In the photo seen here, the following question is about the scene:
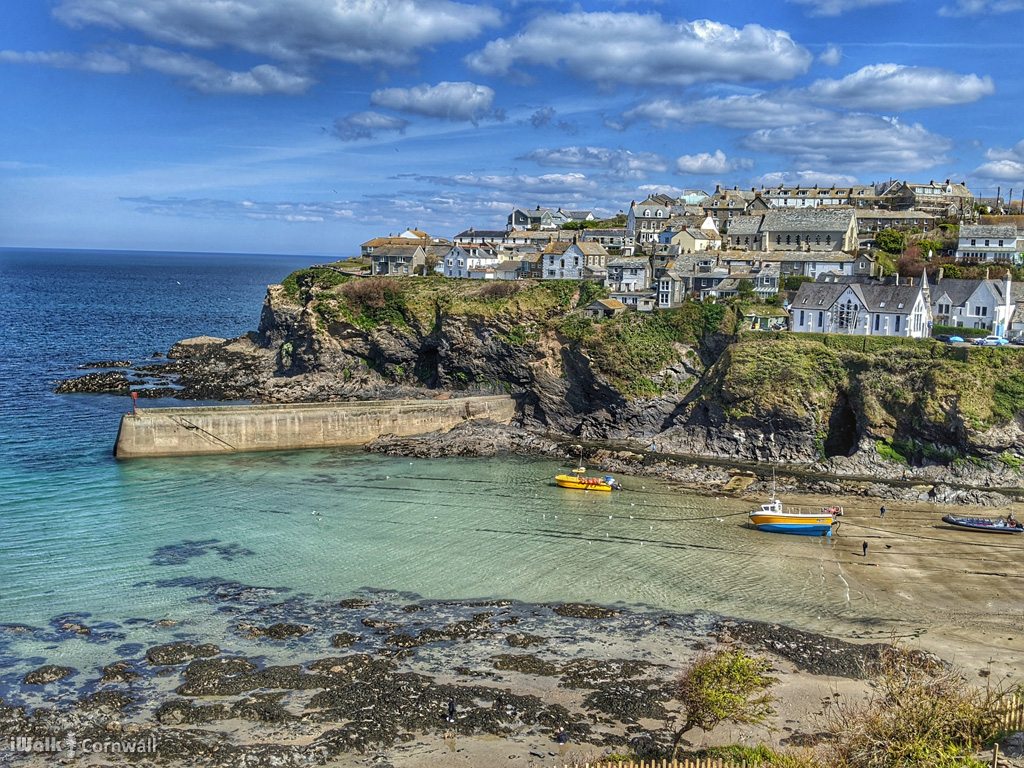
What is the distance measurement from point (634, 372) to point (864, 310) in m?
17.7

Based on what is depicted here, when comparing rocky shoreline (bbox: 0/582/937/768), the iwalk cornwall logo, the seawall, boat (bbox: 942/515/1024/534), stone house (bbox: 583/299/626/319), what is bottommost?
the iwalk cornwall logo

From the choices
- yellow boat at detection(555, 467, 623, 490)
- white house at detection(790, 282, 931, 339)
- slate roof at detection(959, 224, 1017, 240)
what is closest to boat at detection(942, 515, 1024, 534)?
yellow boat at detection(555, 467, 623, 490)

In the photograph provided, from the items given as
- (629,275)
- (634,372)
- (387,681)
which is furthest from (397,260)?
(387,681)

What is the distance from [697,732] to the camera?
22.7 metres

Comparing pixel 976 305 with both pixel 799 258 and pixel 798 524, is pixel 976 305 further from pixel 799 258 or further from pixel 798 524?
pixel 798 524

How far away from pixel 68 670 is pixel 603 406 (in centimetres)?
4127

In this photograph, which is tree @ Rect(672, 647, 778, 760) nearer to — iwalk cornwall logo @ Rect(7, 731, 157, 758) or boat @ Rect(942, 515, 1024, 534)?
iwalk cornwall logo @ Rect(7, 731, 157, 758)

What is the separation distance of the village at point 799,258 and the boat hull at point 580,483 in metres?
22.5

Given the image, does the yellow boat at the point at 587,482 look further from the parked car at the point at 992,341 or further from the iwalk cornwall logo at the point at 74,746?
the iwalk cornwall logo at the point at 74,746

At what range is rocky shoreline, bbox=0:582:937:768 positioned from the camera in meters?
22.2

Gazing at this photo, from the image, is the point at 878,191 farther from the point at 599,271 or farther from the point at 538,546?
the point at 538,546

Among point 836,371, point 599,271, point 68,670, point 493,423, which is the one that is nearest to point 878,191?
point 599,271

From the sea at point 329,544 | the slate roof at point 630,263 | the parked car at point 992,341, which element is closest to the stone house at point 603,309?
the slate roof at point 630,263

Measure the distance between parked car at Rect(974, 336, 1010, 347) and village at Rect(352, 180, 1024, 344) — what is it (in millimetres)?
198
